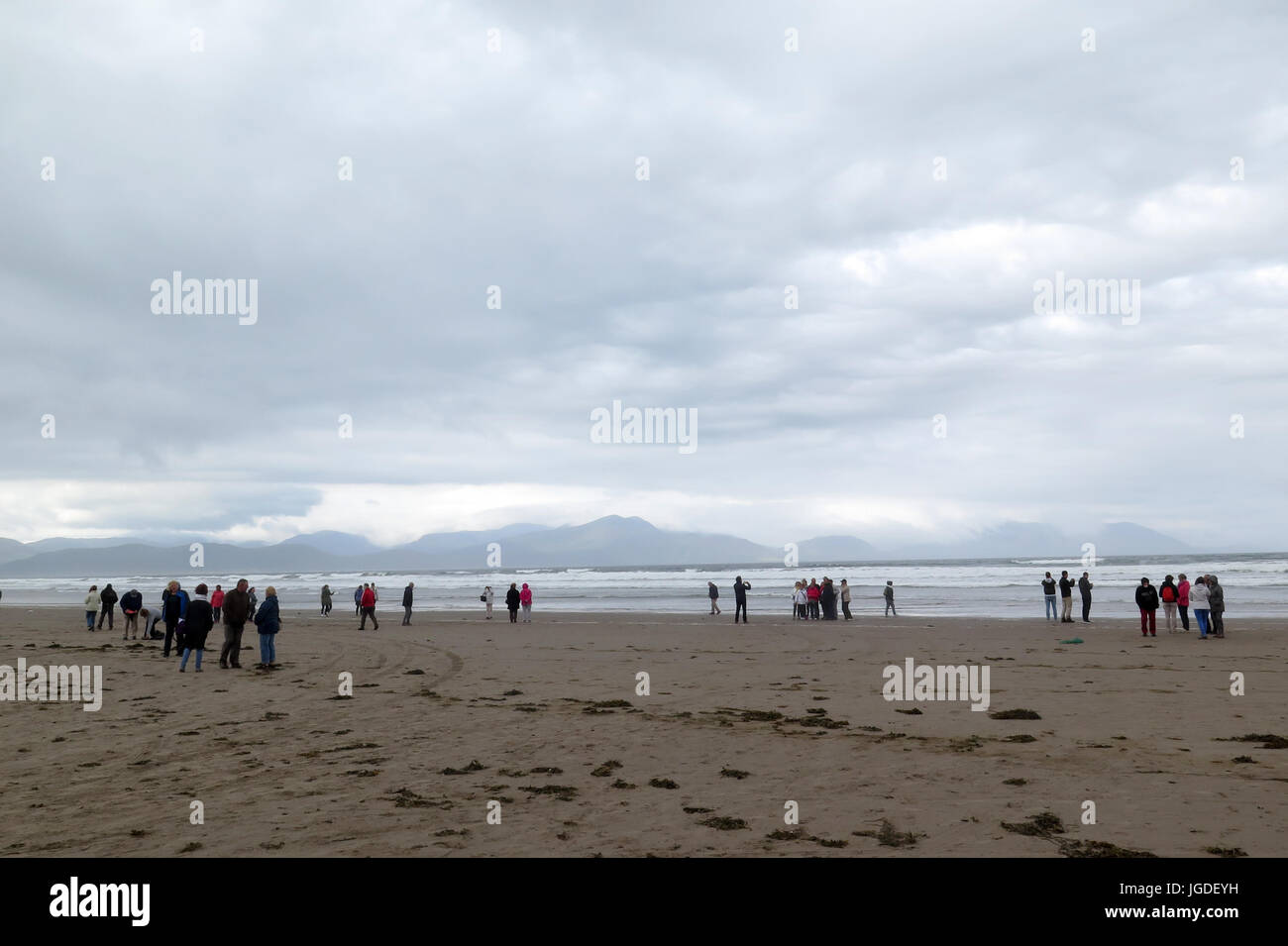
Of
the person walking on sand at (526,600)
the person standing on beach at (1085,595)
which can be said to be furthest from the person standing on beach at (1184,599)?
the person walking on sand at (526,600)

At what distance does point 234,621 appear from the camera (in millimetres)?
18250

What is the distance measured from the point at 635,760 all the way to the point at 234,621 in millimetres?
12731

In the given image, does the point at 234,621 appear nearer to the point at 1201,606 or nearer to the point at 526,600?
the point at 526,600

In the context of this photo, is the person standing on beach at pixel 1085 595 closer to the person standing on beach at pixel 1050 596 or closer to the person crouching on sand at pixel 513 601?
the person standing on beach at pixel 1050 596

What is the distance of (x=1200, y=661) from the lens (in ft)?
58.7

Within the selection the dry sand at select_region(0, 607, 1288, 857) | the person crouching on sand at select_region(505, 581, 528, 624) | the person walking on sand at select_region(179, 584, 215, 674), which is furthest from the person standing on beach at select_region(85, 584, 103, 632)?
the person crouching on sand at select_region(505, 581, 528, 624)

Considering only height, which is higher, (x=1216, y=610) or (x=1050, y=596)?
(x=1216, y=610)

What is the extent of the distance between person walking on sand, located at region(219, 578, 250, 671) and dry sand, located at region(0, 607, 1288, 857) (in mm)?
484

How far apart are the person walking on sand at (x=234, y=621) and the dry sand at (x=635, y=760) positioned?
1.59ft

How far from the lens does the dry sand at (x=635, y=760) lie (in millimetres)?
6652

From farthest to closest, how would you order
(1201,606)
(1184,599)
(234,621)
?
(1184,599), (1201,606), (234,621)

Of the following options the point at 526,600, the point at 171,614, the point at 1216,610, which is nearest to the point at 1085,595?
the point at 1216,610

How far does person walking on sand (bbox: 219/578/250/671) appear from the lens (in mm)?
18250
